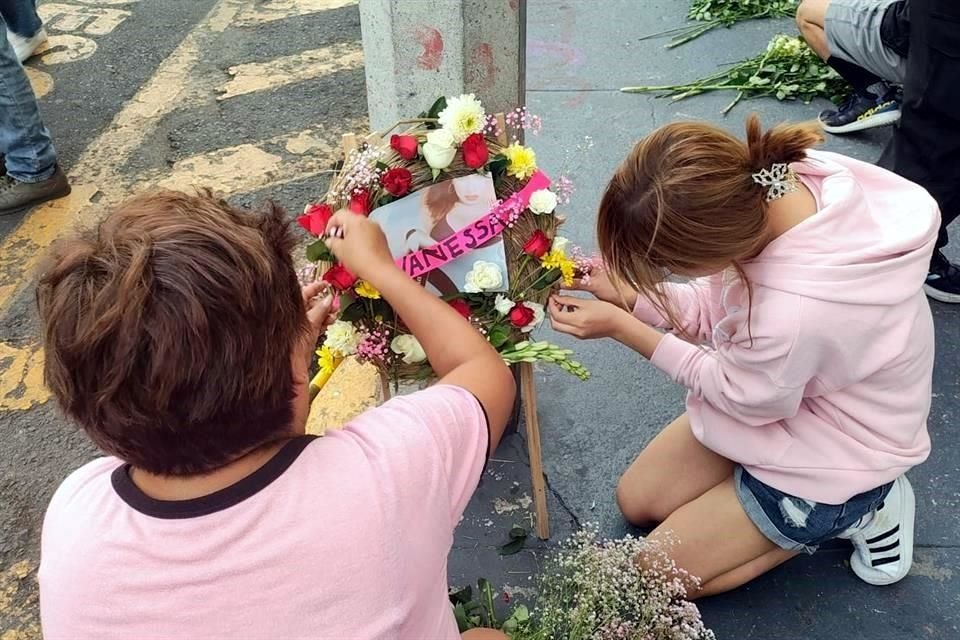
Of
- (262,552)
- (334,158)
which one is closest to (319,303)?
(262,552)

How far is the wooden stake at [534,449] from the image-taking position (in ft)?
7.16

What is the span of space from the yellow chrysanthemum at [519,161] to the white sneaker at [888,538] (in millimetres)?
1209

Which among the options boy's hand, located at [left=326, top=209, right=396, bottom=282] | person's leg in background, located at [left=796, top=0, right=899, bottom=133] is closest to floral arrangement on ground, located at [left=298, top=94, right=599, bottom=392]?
boy's hand, located at [left=326, top=209, right=396, bottom=282]

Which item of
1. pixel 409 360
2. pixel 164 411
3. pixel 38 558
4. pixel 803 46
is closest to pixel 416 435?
pixel 164 411

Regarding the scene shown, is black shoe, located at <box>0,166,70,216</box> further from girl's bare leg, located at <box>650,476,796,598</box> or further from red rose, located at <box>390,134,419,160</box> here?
girl's bare leg, located at <box>650,476,796,598</box>

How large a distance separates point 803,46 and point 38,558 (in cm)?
423

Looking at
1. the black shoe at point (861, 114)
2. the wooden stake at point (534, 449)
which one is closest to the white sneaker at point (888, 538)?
the wooden stake at point (534, 449)

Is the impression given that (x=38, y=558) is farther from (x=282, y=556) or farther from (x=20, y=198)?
(x=20, y=198)

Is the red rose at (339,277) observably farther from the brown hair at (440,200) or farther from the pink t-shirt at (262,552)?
the pink t-shirt at (262,552)

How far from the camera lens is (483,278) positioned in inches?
76.6

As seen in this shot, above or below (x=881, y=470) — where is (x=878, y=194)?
above

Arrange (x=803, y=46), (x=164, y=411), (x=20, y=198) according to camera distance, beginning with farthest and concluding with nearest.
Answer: (x=803, y=46), (x=20, y=198), (x=164, y=411)

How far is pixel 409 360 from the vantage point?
197 cm

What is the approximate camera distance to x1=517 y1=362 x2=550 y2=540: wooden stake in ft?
7.16
